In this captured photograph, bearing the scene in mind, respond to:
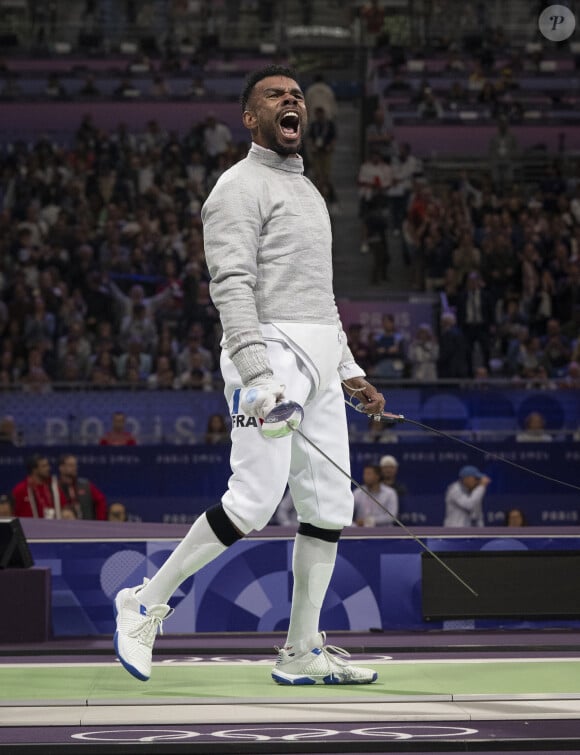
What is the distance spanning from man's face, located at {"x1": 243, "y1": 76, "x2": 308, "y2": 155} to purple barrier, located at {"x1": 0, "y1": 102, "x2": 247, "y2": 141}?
52.1ft

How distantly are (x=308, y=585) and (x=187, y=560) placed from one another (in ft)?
1.60

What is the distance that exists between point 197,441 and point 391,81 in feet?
37.5

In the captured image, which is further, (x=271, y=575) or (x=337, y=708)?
(x=271, y=575)

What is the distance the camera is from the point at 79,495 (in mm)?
10266

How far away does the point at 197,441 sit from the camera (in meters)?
12.1

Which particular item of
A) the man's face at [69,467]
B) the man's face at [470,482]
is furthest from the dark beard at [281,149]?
the man's face at [470,482]

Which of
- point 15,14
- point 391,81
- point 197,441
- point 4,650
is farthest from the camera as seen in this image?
point 15,14

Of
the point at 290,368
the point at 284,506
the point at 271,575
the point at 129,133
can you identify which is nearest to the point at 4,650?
the point at 271,575

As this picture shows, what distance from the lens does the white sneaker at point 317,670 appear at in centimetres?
465

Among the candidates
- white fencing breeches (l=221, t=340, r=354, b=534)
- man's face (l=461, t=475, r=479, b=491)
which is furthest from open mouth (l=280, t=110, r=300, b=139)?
man's face (l=461, t=475, r=479, b=491)

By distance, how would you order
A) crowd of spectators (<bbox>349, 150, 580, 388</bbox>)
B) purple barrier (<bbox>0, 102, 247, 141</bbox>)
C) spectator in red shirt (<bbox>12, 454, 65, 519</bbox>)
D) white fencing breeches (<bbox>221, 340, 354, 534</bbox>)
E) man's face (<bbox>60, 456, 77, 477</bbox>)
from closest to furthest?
white fencing breeches (<bbox>221, 340, 354, 534</bbox>) < spectator in red shirt (<bbox>12, 454, 65, 519</bbox>) < man's face (<bbox>60, 456, 77, 477</bbox>) < crowd of spectators (<bbox>349, 150, 580, 388</bbox>) < purple barrier (<bbox>0, 102, 247, 141</bbox>)

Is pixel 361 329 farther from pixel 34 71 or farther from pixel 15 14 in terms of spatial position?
pixel 15 14

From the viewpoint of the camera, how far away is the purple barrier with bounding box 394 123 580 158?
65.0 feet

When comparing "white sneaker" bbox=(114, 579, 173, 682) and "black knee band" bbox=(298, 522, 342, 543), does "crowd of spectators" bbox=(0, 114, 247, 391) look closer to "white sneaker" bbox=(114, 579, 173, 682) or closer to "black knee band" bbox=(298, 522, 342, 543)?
"black knee band" bbox=(298, 522, 342, 543)
